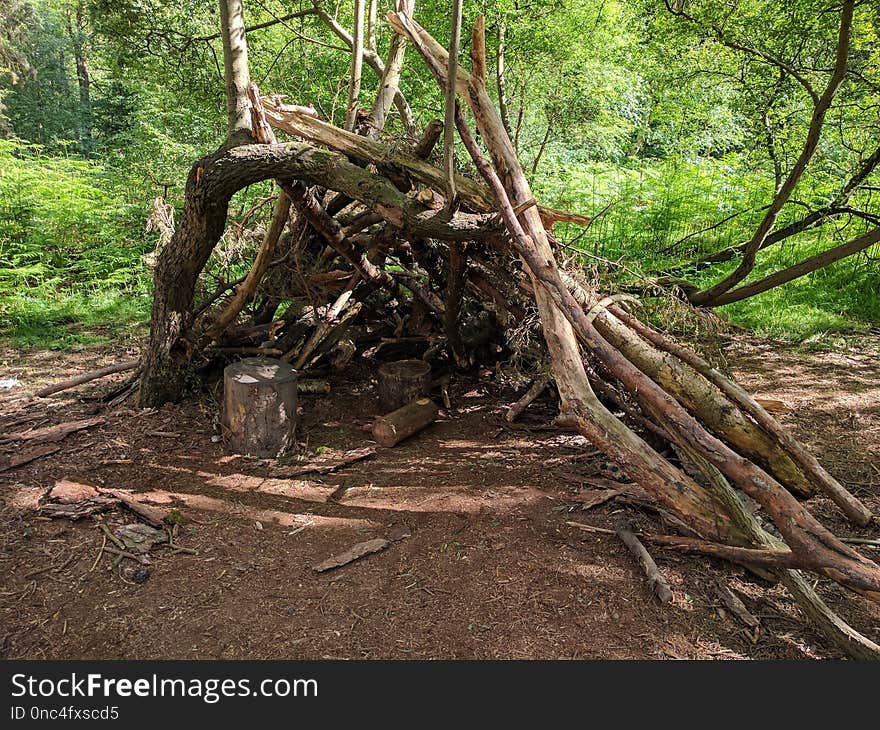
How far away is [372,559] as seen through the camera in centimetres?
342

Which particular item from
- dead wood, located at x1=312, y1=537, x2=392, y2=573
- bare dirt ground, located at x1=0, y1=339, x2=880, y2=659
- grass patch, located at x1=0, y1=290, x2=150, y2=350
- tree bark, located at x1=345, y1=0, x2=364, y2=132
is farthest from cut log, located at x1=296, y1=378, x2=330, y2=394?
grass patch, located at x1=0, y1=290, x2=150, y2=350

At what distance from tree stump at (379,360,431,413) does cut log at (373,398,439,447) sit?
0.21m

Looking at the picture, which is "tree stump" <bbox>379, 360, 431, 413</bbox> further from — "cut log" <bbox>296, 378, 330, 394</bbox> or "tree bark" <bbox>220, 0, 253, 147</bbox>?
"tree bark" <bbox>220, 0, 253, 147</bbox>

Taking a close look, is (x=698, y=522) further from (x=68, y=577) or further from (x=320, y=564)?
(x=68, y=577)

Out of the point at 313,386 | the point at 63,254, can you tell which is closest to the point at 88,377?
the point at 313,386

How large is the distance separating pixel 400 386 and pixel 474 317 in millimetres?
Answer: 1172

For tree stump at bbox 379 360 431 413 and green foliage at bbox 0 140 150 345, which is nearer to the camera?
tree stump at bbox 379 360 431 413

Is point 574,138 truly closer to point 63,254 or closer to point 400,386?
point 400,386

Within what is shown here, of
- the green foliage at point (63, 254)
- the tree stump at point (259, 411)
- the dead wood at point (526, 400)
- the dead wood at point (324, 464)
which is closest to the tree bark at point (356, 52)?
the tree stump at point (259, 411)

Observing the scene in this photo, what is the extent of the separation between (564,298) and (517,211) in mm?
789

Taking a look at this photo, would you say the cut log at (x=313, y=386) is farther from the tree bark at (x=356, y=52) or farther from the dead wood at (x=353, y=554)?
the tree bark at (x=356, y=52)

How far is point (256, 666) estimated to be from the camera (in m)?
2.59

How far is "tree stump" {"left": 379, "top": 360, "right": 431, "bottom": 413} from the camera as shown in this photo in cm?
538

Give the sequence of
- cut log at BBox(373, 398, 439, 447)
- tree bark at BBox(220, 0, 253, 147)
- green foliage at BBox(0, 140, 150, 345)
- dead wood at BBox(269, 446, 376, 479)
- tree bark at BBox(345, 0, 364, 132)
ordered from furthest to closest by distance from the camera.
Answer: green foliage at BBox(0, 140, 150, 345) → tree bark at BBox(345, 0, 364, 132) → tree bark at BBox(220, 0, 253, 147) → cut log at BBox(373, 398, 439, 447) → dead wood at BBox(269, 446, 376, 479)
